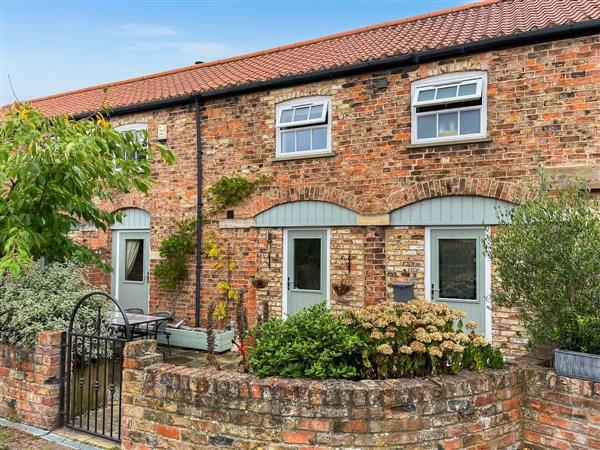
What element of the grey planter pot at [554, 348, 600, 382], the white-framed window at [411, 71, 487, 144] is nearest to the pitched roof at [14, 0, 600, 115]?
the white-framed window at [411, 71, 487, 144]

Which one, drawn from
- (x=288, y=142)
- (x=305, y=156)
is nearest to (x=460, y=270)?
(x=305, y=156)

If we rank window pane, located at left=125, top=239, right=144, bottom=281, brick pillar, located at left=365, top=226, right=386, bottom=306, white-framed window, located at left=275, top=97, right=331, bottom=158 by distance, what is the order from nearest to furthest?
brick pillar, located at left=365, top=226, right=386, bottom=306
white-framed window, located at left=275, top=97, right=331, bottom=158
window pane, located at left=125, top=239, right=144, bottom=281

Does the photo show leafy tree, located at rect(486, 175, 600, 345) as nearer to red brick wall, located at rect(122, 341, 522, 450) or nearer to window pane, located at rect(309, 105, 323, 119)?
red brick wall, located at rect(122, 341, 522, 450)

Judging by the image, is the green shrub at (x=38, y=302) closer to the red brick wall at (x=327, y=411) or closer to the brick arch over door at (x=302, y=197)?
the red brick wall at (x=327, y=411)

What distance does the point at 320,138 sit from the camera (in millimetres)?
9422

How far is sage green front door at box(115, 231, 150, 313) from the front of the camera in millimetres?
11477

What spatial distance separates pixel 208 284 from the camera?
34.0 ft

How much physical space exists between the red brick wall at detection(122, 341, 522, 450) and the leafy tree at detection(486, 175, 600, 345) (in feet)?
2.37

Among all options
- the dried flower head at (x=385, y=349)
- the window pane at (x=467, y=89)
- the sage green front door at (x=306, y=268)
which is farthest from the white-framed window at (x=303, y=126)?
the dried flower head at (x=385, y=349)

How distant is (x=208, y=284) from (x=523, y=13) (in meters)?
8.27

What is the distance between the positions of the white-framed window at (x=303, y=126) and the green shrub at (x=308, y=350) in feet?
17.4

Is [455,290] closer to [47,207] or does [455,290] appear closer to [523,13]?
[523,13]

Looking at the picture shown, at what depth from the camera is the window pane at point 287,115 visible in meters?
9.69

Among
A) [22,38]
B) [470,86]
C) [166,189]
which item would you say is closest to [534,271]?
[470,86]
